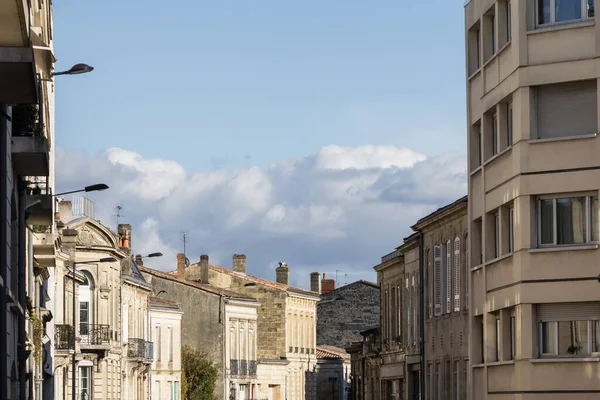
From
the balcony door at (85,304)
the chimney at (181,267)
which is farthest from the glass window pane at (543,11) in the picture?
the chimney at (181,267)

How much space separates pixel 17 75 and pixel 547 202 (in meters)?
19.2

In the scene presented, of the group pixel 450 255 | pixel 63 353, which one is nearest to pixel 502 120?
pixel 450 255

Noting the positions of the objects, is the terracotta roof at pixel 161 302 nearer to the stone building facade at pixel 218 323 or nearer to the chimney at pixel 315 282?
the stone building facade at pixel 218 323

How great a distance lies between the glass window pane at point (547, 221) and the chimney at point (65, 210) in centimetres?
3697

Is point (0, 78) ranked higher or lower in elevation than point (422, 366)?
higher

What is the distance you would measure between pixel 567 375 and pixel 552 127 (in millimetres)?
5658

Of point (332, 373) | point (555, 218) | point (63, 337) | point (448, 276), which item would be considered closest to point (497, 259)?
point (555, 218)

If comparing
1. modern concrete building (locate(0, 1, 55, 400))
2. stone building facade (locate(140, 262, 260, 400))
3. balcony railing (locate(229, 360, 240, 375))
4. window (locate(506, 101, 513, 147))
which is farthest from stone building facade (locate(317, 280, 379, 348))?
modern concrete building (locate(0, 1, 55, 400))

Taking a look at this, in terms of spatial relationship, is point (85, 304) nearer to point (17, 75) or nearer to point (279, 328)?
point (279, 328)

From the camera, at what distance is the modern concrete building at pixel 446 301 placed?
146ft

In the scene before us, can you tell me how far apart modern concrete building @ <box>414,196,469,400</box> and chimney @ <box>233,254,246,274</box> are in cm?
6239

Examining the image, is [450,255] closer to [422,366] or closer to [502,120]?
[422,366]

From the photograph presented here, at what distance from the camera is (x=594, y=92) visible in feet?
111

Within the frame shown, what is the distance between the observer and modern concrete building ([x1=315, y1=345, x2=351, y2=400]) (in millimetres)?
117062
